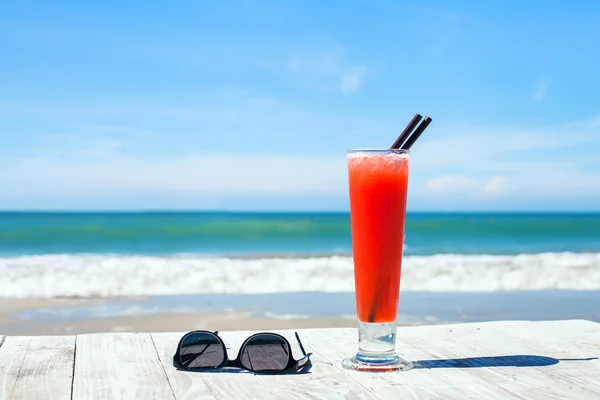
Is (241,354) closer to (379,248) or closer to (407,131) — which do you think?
(379,248)

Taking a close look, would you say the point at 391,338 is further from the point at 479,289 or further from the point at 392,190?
the point at 479,289

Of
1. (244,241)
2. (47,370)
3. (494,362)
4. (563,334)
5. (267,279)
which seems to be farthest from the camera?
(244,241)

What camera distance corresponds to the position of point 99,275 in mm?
8977

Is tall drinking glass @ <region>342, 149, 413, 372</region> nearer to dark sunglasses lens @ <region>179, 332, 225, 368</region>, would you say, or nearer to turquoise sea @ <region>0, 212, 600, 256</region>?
dark sunglasses lens @ <region>179, 332, 225, 368</region>

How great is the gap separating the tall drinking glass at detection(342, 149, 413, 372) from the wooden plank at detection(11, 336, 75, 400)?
80 centimetres

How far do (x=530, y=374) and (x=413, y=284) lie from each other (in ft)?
21.4

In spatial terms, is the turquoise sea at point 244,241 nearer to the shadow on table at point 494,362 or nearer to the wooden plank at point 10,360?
the shadow on table at point 494,362

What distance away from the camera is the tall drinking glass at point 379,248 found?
2035mm

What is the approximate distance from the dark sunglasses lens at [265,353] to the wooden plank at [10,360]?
0.62 meters

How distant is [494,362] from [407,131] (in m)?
0.74

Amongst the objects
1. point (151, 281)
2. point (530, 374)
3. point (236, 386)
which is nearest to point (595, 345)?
point (530, 374)

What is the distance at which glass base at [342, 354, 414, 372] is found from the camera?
198 cm

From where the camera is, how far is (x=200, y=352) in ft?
6.53

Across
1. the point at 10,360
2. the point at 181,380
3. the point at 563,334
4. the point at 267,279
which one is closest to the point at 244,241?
the point at 267,279
